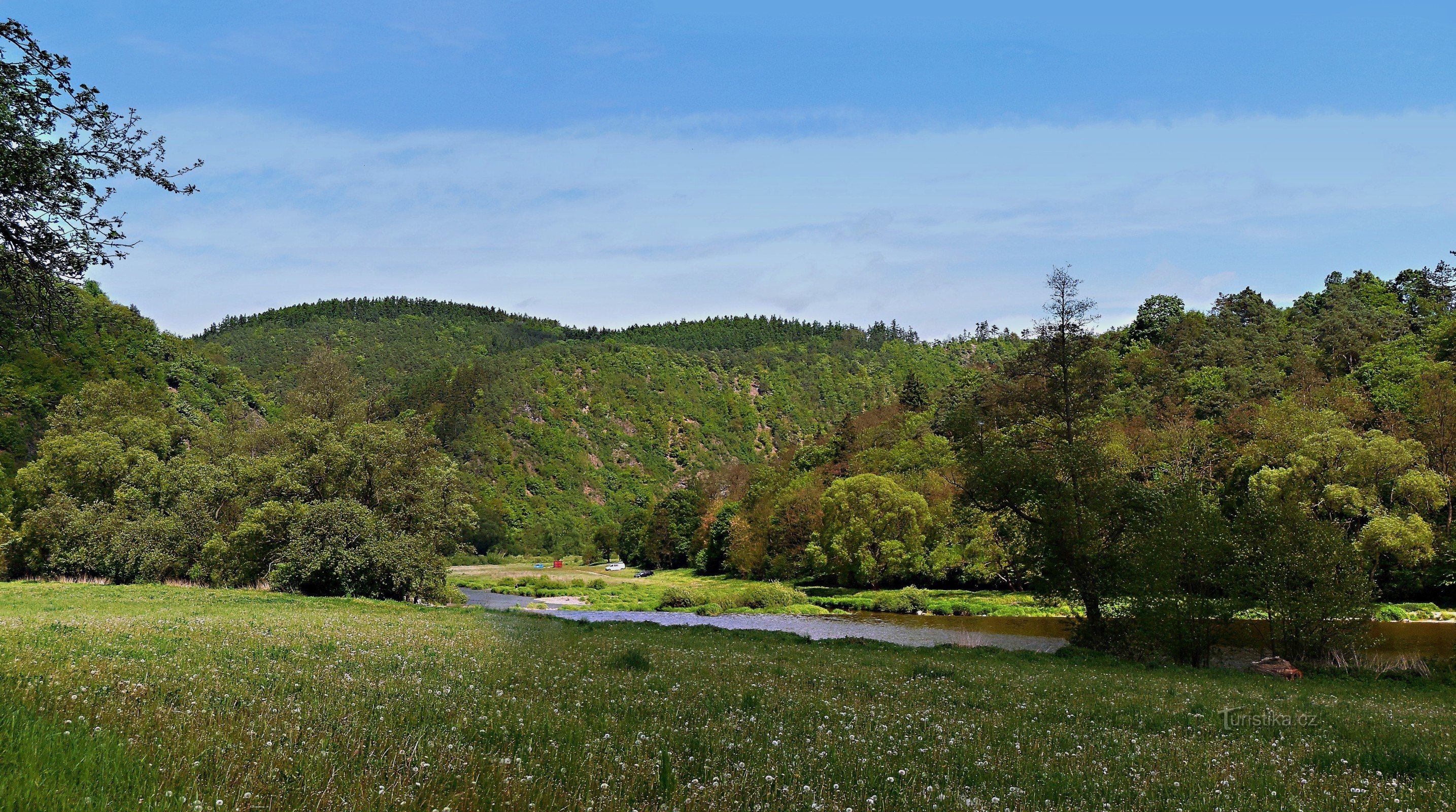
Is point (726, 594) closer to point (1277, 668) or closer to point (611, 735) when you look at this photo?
point (1277, 668)

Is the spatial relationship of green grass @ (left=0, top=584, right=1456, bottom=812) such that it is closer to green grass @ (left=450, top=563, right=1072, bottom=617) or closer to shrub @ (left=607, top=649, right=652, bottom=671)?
shrub @ (left=607, top=649, right=652, bottom=671)

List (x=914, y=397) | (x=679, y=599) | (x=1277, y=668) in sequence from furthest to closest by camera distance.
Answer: (x=914, y=397) → (x=679, y=599) → (x=1277, y=668)

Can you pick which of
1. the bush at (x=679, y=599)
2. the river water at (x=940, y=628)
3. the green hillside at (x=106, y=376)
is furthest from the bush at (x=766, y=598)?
the green hillside at (x=106, y=376)

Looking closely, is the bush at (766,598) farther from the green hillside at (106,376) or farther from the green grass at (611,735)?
the green hillside at (106,376)

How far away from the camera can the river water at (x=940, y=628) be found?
137ft

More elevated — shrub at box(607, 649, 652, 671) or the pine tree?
the pine tree

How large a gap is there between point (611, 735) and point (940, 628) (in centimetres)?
5295

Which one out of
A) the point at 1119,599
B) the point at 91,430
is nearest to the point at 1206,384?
the point at 1119,599

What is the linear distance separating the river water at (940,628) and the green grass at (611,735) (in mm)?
22105

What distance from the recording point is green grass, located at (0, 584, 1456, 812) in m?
5.33

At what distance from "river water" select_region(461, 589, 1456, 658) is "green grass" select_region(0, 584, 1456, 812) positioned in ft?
72.5

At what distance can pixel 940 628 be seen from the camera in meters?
56.0

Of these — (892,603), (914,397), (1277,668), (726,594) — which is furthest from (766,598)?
(914,397)

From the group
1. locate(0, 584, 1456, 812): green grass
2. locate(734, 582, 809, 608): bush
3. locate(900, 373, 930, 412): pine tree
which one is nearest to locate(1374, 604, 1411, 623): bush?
locate(734, 582, 809, 608): bush
